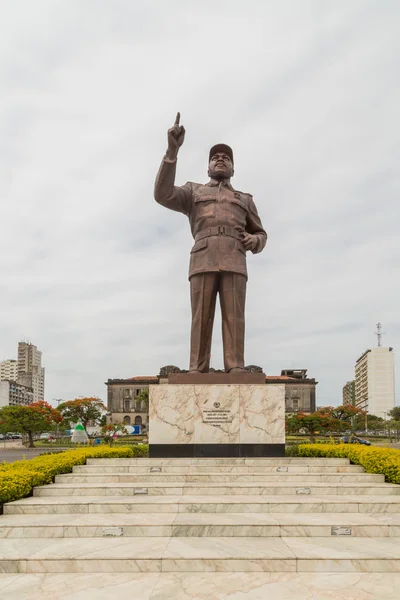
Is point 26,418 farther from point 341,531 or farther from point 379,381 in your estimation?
point 379,381

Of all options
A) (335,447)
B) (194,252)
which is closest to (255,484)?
(335,447)

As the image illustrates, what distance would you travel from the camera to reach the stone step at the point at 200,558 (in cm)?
431

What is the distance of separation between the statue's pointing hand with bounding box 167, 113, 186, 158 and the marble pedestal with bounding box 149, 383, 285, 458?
153 inches

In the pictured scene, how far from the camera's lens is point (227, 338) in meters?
9.43

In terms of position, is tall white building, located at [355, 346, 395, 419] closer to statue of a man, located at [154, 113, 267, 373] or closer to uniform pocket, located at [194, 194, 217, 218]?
statue of a man, located at [154, 113, 267, 373]

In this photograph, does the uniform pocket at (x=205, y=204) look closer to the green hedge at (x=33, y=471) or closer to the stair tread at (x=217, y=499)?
the green hedge at (x=33, y=471)

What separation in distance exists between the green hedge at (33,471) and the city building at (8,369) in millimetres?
156676

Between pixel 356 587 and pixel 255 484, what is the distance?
2.89 m

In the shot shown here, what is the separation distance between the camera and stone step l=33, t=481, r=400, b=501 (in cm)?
657

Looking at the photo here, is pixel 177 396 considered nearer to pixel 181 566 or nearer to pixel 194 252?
pixel 194 252

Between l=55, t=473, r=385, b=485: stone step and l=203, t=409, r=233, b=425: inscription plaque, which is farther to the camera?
l=203, t=409, r=233, b=425: inscription plaque

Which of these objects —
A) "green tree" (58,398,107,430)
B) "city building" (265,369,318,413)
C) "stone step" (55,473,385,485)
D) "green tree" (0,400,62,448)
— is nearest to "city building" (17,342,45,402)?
"city building" (265,369,318,413)

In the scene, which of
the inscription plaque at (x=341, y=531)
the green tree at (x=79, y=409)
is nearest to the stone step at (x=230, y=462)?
the inscription plaque at (x=341, y=531)

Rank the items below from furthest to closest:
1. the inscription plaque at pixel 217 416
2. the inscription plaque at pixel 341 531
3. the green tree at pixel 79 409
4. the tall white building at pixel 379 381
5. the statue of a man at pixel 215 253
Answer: the tall white building at pixel 379 381 < the green tree at pixel 79 409 < the statue of a man at pixel 215 253 < the inscription plaque at pixel 217 416 < the inscription plaque at pixel 341 531
